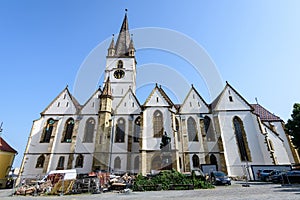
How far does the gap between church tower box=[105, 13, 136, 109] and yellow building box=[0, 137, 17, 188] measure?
1861 centimetres

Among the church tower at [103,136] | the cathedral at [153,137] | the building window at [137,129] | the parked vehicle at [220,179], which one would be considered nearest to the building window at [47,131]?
the cathedral at [153,137]

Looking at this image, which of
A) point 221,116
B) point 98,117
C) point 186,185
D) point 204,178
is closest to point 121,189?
point 186,185

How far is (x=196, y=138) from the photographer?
26625 millimetres

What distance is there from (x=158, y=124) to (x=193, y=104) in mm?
7655

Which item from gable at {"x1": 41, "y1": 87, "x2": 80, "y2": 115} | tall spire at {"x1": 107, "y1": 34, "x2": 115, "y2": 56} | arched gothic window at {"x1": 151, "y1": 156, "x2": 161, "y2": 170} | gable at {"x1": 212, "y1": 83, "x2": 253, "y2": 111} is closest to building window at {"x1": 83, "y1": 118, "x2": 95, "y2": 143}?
gable at {"x1": 41, "y1": 87, "x2": 80, "y2": 115}

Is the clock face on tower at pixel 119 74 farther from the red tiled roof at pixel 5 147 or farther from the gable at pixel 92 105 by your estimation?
the red tiled roof at pixel 5 147

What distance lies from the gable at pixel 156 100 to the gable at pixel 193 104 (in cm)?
351

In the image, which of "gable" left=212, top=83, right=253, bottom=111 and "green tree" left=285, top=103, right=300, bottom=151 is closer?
"green tree" left=285, top=103, right=300, bottom=151

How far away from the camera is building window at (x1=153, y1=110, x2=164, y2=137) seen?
25203 mm

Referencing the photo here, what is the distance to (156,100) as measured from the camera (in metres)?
27.8

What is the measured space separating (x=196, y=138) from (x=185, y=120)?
3.23 metres

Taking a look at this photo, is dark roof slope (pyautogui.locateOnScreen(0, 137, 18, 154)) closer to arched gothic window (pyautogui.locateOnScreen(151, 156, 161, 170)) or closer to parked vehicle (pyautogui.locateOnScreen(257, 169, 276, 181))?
arched gothic window (pyautogui.locateOnScreen(151, 156, 161, 170))

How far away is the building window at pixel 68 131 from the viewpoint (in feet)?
92.6

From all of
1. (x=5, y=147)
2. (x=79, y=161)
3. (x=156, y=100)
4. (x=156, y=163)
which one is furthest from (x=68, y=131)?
(x=156, y=163)
